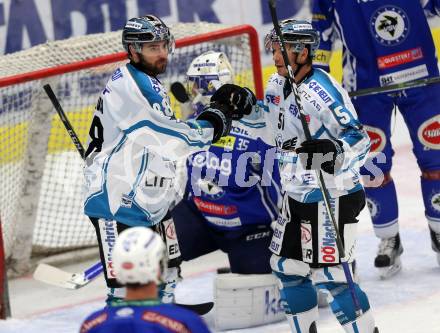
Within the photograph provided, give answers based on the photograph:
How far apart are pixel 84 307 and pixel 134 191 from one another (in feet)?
4.36

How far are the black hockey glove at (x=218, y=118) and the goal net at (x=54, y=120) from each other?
133 cm

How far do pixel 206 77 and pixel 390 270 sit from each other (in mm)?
1190

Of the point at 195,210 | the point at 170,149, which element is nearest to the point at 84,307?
the point at 195,210

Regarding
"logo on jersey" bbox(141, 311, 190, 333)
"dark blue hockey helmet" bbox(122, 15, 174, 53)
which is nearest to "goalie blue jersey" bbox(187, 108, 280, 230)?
"dark blue hockey helmet" bbox(122, 15, 174, 53)

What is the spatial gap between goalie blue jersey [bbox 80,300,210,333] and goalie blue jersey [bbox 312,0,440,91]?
2.58 metres

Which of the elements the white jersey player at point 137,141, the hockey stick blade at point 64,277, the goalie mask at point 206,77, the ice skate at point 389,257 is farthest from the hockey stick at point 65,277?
the ice skate at point 389,257

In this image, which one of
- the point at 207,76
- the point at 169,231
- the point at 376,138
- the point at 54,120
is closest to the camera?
the point at 169,231

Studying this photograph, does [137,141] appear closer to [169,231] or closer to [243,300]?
[169,231]

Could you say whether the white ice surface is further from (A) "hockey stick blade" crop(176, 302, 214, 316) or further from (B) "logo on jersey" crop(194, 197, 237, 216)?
(B) "logo on jersey" crop(194, 197, 237, 216)

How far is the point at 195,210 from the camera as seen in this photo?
18.1 ft

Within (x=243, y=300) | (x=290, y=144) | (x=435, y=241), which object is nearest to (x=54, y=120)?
(x=243, y=300)

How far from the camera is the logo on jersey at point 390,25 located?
546cm

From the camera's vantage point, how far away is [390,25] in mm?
5480

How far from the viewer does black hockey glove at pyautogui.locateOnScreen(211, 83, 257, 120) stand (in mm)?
4574
